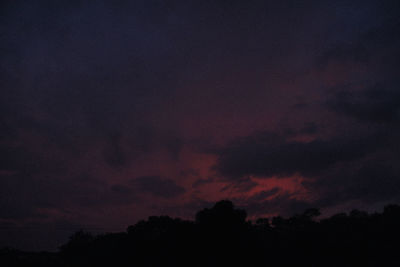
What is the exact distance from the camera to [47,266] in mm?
49531

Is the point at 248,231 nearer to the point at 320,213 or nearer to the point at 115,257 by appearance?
the point at 115,257

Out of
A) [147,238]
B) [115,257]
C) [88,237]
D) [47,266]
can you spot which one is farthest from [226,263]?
[88,237]

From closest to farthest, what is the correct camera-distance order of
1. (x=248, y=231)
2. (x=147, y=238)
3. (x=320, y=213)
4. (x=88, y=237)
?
(x=248, y=231) < (x=147, y=238) < (x=88, y=237) < (x=320, y=213)

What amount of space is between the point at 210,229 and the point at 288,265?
14.7 m

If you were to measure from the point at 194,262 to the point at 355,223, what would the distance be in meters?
39.0

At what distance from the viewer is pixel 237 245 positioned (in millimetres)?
44875

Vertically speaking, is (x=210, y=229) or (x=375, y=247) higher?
(x=210, y=229)

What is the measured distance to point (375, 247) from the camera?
161 feet

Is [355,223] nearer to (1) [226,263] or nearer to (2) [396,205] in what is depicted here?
(2) [396,205]

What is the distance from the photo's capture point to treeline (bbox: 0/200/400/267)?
45062mm

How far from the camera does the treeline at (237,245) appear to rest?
4506cm

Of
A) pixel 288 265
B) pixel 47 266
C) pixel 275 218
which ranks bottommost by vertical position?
pixel 288 265

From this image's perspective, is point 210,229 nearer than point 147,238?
Yes

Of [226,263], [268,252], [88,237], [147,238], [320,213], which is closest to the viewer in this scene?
[226,263]
